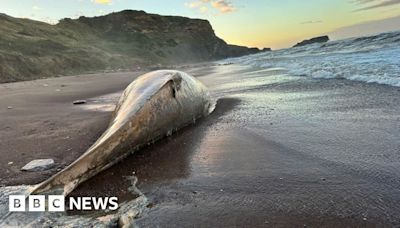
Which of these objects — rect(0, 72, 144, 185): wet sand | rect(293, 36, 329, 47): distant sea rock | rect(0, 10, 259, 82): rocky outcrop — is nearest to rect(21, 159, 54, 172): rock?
rect(0, 72, 144, 185): wet sand

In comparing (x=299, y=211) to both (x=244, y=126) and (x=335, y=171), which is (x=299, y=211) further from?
(x=244, y=126)

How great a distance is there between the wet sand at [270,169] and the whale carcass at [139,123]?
117mm

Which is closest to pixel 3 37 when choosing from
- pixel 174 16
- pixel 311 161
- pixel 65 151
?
pixel 65 151

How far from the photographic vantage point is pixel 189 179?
302 centimetres

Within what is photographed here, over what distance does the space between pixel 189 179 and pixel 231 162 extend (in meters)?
0.54

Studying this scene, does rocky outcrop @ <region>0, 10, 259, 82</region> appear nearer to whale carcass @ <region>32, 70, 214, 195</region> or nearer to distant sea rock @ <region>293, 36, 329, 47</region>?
whale carcass @ <region>32, 70, 214, 195</region>

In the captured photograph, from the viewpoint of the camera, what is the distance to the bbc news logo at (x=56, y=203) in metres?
2.39

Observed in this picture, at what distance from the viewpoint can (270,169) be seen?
10.2 ft

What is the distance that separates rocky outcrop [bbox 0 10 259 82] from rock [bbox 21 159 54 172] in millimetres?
19235

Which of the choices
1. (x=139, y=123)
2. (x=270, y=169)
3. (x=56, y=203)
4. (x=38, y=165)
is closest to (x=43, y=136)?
(x=38, y=165)

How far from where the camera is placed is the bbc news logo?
2.39 m

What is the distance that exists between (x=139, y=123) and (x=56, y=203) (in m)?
1.24

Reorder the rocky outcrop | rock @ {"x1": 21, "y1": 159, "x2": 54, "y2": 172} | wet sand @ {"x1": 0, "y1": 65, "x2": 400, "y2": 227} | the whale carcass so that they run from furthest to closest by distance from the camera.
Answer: the rocky outcrop, rock @ {"x1": 21, "y1": 159, "x2": 54, "y2": 172}, the whale carcass, wet sand @ {"x1": 0, "y1": 65, "x2": 400, "y2": 227}

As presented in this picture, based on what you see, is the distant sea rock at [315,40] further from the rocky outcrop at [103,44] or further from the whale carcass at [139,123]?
the whale carcass at [139,123]
